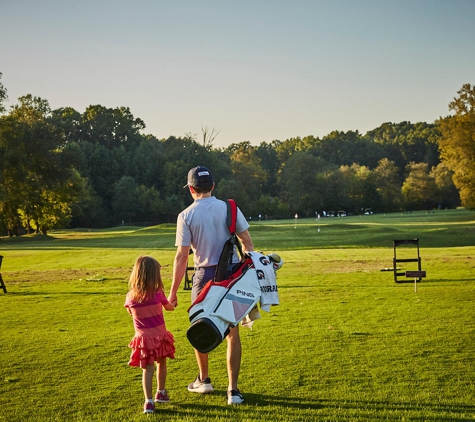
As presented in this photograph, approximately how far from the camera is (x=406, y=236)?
46.3m

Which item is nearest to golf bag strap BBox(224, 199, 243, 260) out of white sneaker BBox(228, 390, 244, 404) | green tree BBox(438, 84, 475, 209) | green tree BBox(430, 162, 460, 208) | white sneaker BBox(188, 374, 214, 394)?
white sneaker BBox(228, 390, 244, 404)

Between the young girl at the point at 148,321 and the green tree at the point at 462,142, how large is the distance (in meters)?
66.3

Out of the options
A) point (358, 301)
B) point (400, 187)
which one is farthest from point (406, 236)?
point (400, 187)

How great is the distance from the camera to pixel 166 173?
371 feet

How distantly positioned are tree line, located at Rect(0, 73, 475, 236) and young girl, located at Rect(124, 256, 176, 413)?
5813 centimetres

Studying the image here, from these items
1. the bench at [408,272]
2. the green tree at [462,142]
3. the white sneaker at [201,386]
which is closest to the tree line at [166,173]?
the green tree at [462,142]

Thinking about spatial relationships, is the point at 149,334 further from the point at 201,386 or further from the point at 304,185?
the point at 304,185

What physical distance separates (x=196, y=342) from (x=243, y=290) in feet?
2.35

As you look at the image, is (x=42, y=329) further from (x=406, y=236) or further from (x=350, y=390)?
(x=406, y=236)

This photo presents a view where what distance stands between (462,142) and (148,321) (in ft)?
220

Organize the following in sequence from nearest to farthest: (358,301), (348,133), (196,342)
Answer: (196,342) < (358,301) < (348,133)

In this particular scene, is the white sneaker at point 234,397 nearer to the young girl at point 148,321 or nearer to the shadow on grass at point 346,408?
the shadow on grass at point 346,408

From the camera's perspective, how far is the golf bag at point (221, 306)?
256 inches

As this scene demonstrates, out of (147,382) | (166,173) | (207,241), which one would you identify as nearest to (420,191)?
(166,173)
